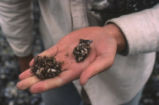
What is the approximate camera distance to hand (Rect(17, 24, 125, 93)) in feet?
3.22

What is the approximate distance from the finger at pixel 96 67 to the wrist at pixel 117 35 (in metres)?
0.17

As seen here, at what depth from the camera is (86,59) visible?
114 cm

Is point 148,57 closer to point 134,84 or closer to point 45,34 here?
point 134,84

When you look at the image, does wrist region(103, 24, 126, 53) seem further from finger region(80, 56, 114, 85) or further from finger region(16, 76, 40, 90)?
finger region(16, 76, 40, 90)

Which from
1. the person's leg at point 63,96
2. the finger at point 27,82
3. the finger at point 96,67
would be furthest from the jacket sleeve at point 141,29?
the person's leg at point 63,96

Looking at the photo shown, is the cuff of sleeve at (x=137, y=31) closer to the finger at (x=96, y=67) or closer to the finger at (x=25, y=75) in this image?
the finger at (x=96, y=67)

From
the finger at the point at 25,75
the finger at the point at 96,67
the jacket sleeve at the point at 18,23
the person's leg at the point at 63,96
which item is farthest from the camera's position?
the person's leg at the point at 63,96

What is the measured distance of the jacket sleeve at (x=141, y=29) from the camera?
3.68 feet

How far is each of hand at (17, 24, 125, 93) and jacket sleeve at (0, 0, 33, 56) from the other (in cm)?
48

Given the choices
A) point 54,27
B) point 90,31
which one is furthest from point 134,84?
point 54,27

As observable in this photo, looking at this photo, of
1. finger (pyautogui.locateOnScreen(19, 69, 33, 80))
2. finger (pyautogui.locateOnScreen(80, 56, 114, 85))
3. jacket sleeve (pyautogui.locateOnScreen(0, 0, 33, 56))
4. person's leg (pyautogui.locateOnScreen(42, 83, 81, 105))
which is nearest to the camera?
finger (pyautogui.locateOnScreen(80, 56, 114, 85))

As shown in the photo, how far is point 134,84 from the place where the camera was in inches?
56.6

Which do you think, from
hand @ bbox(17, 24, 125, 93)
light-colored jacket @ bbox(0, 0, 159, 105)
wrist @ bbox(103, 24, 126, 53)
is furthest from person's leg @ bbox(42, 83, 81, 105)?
wrist @ bbox(103, 24, 126, 53)

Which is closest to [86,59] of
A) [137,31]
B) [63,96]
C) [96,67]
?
[96,67]
